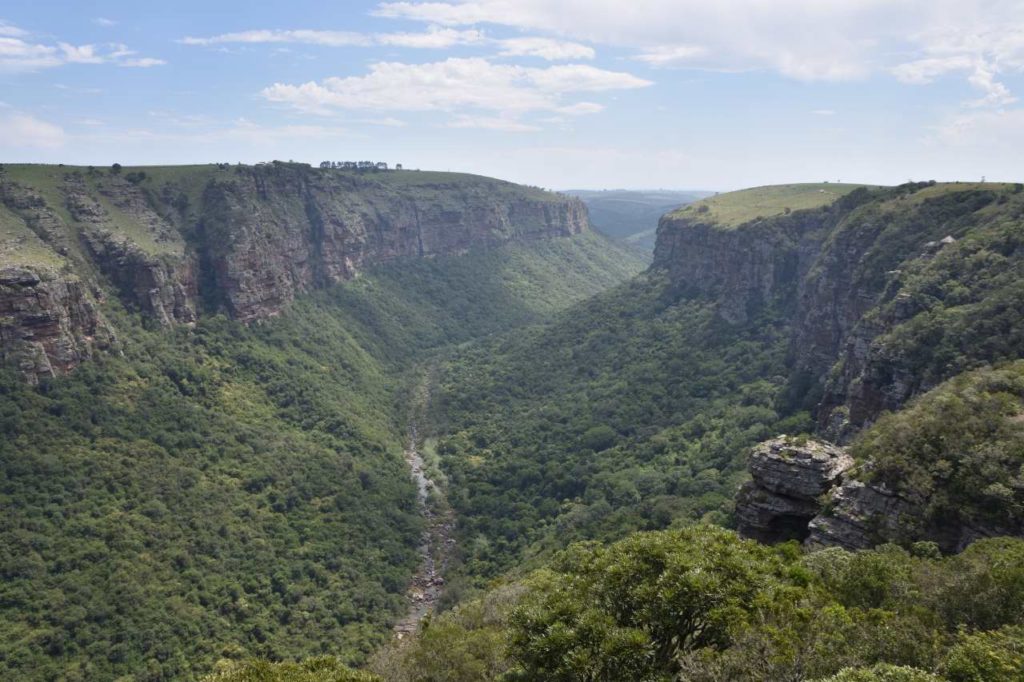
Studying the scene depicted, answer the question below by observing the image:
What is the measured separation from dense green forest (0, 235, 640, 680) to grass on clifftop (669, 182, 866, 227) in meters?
92.1

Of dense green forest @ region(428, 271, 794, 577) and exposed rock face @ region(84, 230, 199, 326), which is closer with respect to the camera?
dense green forest @ region(428, 271, 794, 577)

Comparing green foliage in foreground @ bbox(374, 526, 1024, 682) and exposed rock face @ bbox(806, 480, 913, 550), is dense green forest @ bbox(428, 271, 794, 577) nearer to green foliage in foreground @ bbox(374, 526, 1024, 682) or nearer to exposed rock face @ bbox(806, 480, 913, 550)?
exposed rock face @ bbox(806, 480, 913, 550)

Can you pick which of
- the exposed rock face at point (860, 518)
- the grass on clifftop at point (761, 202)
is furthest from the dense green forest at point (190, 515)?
the grass on clifftop at point (761, 202)

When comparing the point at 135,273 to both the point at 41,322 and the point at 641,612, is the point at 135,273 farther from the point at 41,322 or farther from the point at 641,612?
the point at 641,612

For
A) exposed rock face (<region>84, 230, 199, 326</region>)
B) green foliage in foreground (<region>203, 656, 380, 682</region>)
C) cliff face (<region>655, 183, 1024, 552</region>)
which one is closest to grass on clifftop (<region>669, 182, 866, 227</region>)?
cliff face (<region>655, 183, 1024, 552</region>)

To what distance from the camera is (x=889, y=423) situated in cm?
4425

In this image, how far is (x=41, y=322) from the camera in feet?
276

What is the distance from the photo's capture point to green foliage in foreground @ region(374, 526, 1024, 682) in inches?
870

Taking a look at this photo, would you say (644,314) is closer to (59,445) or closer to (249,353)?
(249,353)

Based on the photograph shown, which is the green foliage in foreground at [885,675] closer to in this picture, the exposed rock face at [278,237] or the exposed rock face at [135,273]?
the exposed rock face at [135,273]

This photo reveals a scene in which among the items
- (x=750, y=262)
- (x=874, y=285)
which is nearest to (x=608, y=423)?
(x=874, y=285)

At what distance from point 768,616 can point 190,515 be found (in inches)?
2974

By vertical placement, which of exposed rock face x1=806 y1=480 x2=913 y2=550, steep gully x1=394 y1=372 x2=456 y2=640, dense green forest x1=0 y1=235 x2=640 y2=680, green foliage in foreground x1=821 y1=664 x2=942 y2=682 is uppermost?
green foliage in foreground x1=821 y1=664 x2=942 y2=682

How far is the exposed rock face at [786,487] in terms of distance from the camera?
42969mm
